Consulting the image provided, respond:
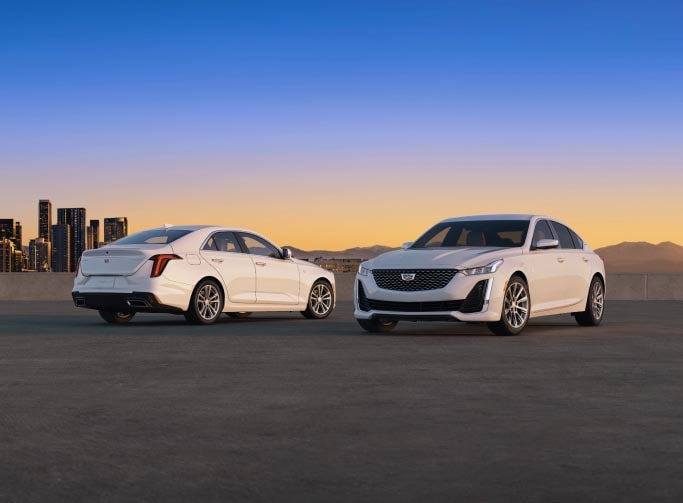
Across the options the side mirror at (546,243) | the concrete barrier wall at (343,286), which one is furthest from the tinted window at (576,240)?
the concrete barrier wall at (343,286)

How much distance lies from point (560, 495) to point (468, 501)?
18.2 inches

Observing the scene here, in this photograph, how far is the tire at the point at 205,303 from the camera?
17.5 m

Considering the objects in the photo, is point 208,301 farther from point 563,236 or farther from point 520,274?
point 563,236

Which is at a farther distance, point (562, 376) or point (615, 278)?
point (615, 278)

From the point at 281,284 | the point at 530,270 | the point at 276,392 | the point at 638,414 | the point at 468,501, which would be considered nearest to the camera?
the point at 468,501

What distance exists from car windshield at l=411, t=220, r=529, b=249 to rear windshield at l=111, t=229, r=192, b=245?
12.6 ft

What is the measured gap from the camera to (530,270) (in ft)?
52.0

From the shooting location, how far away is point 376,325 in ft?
53.3

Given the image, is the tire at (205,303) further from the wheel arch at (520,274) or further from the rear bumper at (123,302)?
the wheel arch at (520,274)

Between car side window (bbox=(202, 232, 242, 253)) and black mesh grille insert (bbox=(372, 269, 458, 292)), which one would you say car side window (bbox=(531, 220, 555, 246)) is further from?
car side window (bbox=(202, 232, 242, 253))

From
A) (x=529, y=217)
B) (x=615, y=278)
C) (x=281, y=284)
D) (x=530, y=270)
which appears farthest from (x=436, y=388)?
(x=615, y=278)

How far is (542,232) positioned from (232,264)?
4973 millimetres

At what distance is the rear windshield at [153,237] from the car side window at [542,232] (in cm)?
548

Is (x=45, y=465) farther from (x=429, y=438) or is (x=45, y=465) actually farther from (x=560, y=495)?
(x=560, y=495)
